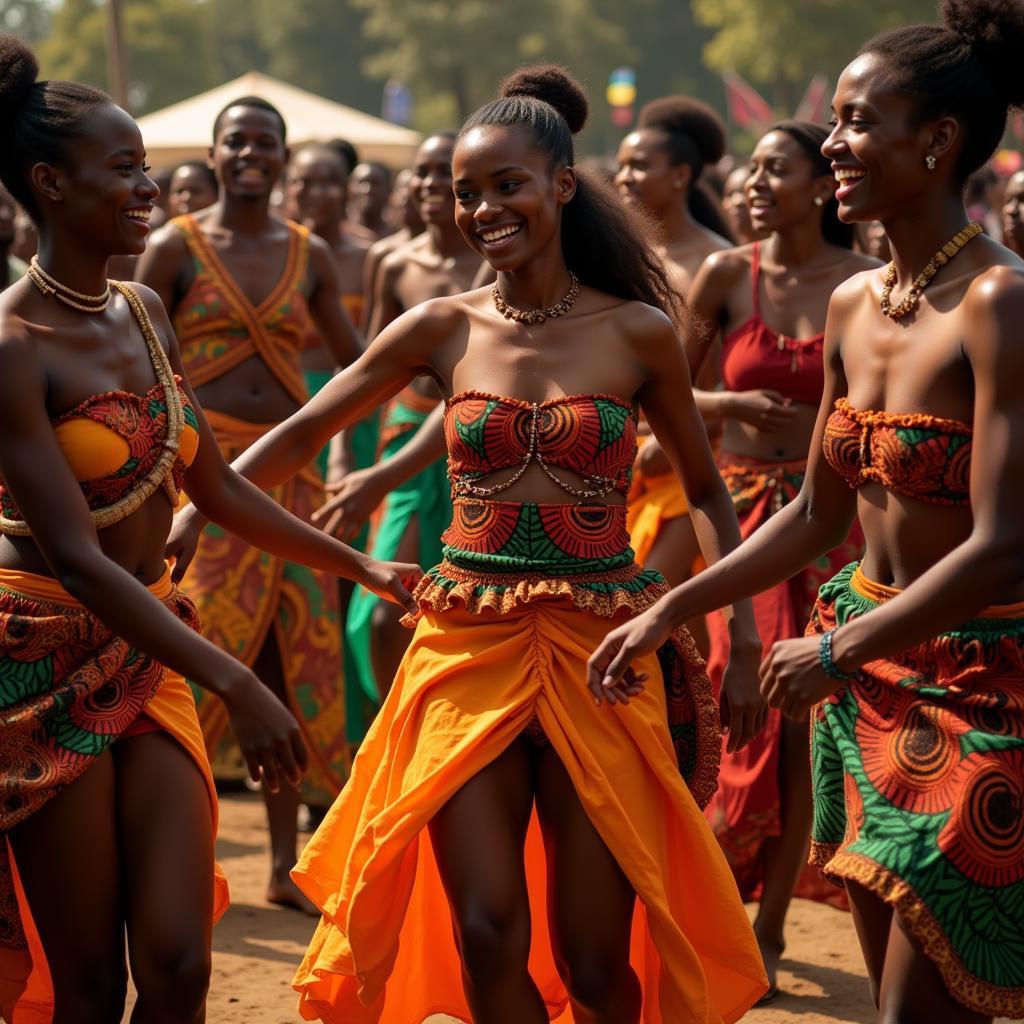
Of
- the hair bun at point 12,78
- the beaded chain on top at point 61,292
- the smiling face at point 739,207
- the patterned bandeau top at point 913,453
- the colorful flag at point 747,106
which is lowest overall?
the patterned bandeau top at point 913,453

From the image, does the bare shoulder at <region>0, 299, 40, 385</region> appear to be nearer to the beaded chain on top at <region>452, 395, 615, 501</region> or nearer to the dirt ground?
the beaded chain on top at <region>452, 395, 615, 501</region>

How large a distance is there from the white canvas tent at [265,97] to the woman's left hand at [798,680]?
644 inches

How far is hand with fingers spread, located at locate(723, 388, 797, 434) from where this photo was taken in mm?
6383

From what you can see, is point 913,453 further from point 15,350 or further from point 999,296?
point 15,350

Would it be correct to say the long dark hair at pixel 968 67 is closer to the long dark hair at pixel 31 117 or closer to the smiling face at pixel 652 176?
the long dark hair at pixel 31 117

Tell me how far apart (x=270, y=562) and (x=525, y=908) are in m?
3.39

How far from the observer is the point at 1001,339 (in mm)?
3613

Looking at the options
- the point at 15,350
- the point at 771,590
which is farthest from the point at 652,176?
the point at 15,350

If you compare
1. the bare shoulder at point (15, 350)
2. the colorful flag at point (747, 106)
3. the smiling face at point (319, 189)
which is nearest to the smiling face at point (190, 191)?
the smiling face at point (319, 189)

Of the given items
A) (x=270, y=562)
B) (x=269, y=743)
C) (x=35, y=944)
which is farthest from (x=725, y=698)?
(x=270, y=562)

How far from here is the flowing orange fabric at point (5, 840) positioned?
13.4ft

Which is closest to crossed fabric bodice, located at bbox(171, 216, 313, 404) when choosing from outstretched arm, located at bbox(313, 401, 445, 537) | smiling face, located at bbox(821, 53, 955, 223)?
outstretched arm, located at bbox(313, 401, 445, 537)

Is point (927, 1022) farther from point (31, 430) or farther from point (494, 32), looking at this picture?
point (494, 32)

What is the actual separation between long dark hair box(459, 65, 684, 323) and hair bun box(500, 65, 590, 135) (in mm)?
Answer: 118
